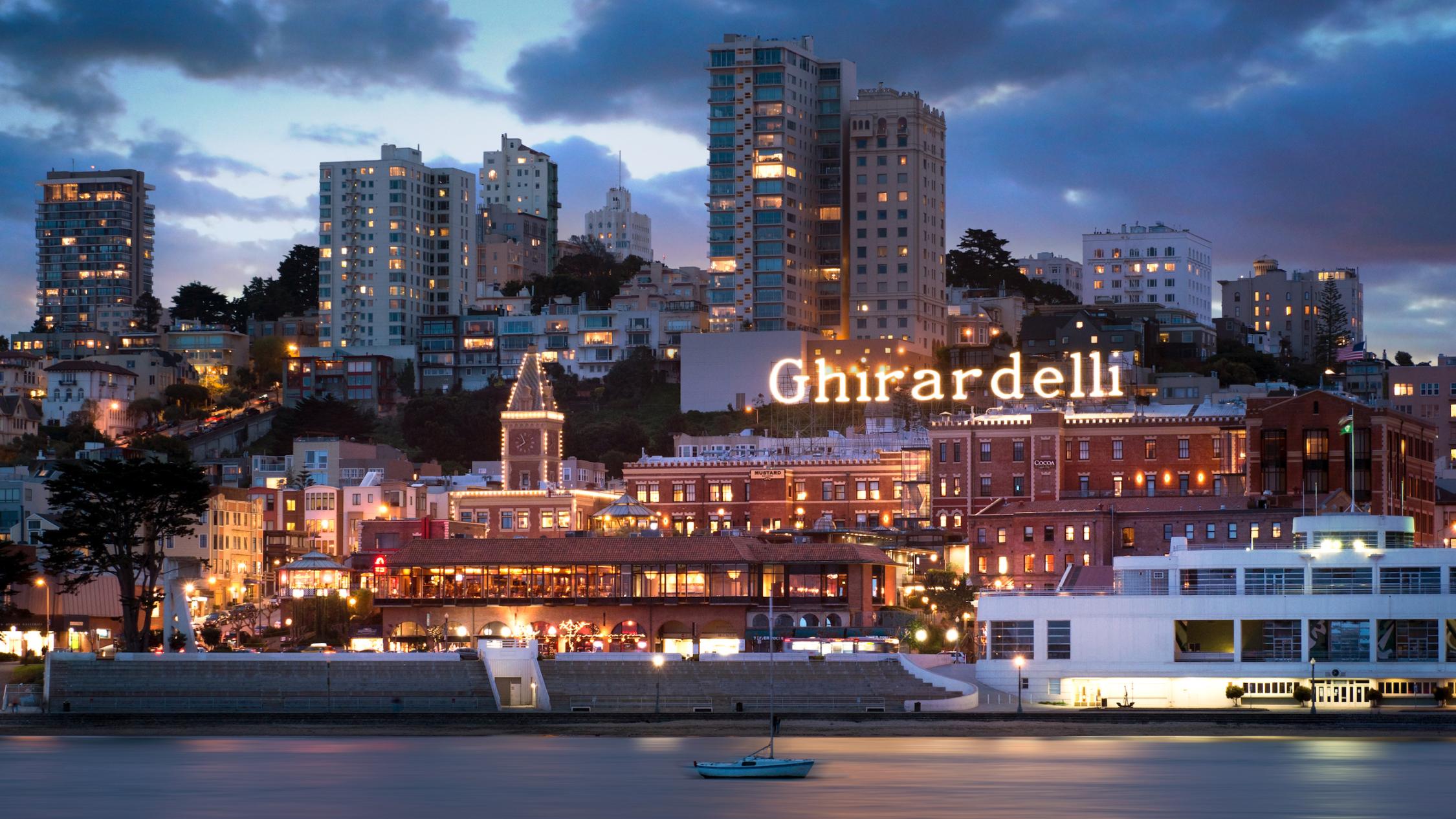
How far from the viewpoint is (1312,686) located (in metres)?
94.8

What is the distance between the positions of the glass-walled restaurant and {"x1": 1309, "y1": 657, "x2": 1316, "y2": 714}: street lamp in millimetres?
29981

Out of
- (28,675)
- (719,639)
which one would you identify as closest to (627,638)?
(719,639)

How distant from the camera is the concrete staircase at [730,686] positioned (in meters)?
96.3

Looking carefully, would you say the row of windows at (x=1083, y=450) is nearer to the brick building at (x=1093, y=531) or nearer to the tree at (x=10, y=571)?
the brick building at (x=1093, y=531)

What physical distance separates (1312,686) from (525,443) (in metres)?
85.6

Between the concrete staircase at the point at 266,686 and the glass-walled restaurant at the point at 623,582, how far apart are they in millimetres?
18743

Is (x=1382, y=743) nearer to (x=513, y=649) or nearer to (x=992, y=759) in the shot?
(x=992, y=759)

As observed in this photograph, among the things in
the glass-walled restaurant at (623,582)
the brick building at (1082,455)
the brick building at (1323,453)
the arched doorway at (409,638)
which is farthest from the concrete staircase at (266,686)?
the brick building at (1323,453)

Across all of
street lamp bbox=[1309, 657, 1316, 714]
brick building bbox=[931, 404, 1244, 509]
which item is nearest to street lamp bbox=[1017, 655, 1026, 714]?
street lamp bbox=[1309, 657, 1316, 714]

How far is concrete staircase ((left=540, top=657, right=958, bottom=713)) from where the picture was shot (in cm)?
9631

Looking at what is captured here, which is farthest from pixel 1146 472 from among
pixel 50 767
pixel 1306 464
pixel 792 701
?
pixel 50 767

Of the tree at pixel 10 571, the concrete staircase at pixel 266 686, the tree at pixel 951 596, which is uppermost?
the tree at pixel 10 571

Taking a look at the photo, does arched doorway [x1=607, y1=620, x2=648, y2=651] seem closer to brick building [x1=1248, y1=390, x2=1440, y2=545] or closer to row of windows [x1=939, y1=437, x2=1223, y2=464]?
row of windows [x1=939, y1=437, x2=1223, y2=464]

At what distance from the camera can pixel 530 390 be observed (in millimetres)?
167125
